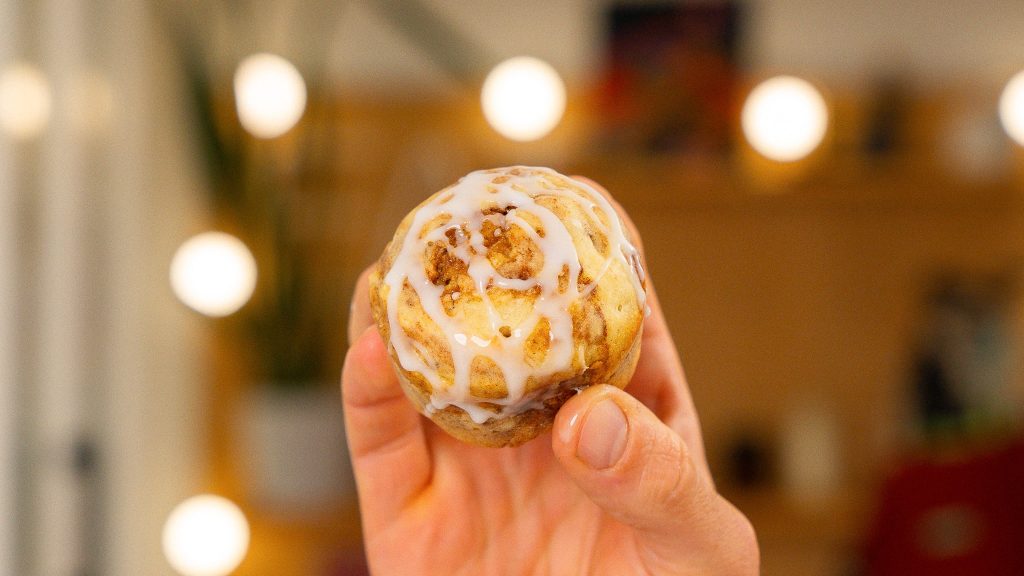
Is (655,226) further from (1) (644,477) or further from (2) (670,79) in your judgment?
(1) (644,477)

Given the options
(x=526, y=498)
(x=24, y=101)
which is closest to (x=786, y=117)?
(x=526, y=498)

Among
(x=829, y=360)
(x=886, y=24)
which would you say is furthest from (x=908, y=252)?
(x=886, y=24)

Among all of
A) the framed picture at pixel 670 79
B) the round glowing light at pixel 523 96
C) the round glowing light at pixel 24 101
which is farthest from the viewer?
the framed picture at pixel 670 79

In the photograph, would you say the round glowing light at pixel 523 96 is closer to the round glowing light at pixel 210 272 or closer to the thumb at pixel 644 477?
the round glowing light at pixel 210 272

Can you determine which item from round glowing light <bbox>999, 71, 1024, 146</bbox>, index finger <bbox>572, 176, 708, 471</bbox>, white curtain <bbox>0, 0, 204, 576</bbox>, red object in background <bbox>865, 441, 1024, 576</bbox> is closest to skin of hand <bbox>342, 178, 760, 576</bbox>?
index finger <bbox>572, 176, 708, 471</bbox>

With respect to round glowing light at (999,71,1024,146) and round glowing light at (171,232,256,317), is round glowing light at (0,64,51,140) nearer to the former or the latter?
round glowing light at (171,232,256,317)

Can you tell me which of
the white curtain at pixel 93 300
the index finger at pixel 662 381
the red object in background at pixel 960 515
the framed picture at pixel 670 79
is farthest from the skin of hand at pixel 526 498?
the framed picture at pixel 670 79
